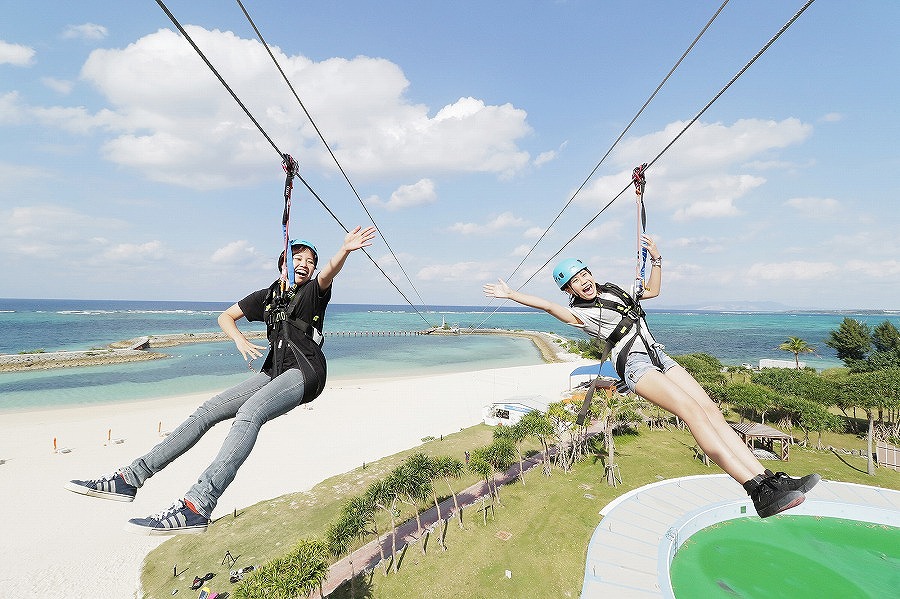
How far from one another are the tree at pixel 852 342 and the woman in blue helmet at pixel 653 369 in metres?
68.9

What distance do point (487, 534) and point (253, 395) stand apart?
1961 centimetres

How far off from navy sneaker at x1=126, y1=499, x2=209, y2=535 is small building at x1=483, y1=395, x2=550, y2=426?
35.1m

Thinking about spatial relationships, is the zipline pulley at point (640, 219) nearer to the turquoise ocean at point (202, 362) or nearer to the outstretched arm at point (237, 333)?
the outstretched arm at point (237, 333)

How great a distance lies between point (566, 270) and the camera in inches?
241

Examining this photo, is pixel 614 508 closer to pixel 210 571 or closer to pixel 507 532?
pixel 507 532

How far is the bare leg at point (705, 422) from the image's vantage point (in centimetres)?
468

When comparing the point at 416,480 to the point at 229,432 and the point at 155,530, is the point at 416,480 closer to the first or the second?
the point at 155,530

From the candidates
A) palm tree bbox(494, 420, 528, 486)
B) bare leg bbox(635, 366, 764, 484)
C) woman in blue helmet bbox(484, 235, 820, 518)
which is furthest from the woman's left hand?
palm tree bbox(494, 420, 528, 486)

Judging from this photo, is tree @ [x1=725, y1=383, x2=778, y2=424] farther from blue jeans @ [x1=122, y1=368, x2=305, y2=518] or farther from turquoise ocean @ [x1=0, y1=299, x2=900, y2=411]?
blue jeans @ [x1=122, y1=368, x2=305, y2=518]

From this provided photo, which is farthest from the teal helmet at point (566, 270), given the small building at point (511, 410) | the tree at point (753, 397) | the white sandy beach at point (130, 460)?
the tree at point (753, 397)

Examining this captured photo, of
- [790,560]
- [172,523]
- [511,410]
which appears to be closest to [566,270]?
[172,523]

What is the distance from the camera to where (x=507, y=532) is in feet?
66.9

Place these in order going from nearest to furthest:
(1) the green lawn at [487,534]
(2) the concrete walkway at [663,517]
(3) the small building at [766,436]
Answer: (2) the concrete walkway at [663,517], (1) the green lawn at [487,534], (3) the small building at [766,436]

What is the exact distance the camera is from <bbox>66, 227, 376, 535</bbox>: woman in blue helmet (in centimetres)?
403
